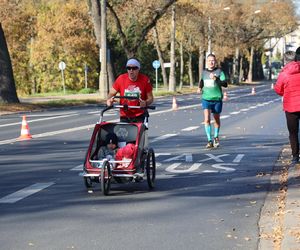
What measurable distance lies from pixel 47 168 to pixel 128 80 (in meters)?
2.65

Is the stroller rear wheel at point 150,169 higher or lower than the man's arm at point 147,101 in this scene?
lower

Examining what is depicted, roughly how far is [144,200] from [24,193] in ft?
5.45

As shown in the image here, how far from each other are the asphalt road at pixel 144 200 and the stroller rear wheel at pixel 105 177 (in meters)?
0.15

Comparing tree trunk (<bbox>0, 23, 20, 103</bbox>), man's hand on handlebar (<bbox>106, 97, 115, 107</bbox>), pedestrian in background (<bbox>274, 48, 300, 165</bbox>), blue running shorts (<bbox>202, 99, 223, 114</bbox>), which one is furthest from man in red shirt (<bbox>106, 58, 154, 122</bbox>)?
tree trunk (<bbox>0, 23, 20, 103</bbox>)

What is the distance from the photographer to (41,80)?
236ft

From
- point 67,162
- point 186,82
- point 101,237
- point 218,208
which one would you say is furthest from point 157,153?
point 186,82

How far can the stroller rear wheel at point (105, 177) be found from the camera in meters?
8.95

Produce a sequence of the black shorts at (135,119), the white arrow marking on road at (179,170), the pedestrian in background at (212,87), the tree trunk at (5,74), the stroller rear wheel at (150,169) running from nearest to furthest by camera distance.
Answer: the stroller rear wheel at (150,169)
the black shorts at (135,119)
the white arrow marking on road at (179,170)
the pedestrian in background at (212,87)
the tree trunk at (5,74)

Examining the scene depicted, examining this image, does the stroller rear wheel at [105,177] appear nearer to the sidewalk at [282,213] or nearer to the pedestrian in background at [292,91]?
the sidewalk at [282,213]

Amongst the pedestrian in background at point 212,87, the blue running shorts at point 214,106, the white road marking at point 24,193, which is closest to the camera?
the white road marking at point 24,193

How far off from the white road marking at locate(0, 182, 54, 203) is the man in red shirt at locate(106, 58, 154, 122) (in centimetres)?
146

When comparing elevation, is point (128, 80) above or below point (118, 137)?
above

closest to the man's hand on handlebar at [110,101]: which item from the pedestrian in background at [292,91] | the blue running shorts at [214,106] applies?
the pedestrian in background at [292,91]

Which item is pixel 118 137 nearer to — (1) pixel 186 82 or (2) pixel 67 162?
(2) pixel 67 162
